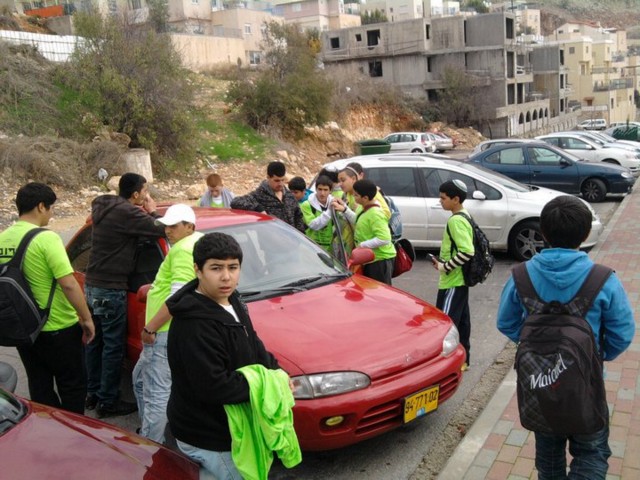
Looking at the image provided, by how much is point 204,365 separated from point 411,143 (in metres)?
34.4

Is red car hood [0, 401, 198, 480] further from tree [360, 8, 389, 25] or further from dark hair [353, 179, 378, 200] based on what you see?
tree [360, 8, 389, 25]

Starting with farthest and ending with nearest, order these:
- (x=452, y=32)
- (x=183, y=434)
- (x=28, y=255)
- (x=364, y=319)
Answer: (x=452, y=32) < (x=364, y=319) < (x=28, y=255) < (x=183, y=434)

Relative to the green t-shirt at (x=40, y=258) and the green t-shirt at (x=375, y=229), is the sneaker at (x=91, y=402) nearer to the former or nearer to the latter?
the green t-shirt at (x=40, y=258)

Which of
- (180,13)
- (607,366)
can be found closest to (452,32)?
(180,13)

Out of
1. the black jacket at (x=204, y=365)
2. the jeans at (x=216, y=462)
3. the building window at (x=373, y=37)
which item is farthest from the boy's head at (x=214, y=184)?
the building window at (x=373, y=37)

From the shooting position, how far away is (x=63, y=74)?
23812mm

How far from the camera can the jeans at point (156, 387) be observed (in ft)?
12.9

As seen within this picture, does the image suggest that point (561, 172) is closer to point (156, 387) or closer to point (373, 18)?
point (156, 387)

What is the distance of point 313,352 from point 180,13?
6285 centimetres

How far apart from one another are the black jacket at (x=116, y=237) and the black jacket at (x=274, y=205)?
2125 mm

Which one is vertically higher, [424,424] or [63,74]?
[63,74]

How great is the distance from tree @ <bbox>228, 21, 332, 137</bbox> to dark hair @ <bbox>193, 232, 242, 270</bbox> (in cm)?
2770

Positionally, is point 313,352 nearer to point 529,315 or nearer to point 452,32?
point 529,315

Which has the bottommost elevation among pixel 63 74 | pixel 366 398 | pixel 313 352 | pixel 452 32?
pixel 366 398
